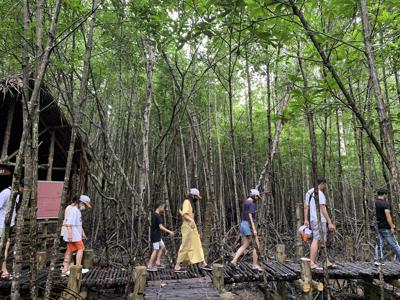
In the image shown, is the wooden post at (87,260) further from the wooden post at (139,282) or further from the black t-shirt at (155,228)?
the wooden post at (139,282)

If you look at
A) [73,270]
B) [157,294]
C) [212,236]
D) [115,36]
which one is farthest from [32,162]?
[212,236]

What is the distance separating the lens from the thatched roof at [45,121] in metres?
5.26

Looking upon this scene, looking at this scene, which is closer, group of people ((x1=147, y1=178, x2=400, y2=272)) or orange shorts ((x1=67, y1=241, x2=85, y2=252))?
group of people ((x1=147, y1=178, x2=400, y2=272))

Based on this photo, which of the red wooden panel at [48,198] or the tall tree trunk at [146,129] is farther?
the red wooden panel at [48,198]

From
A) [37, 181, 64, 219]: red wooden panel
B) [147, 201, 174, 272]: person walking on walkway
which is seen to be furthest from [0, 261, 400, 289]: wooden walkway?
[37, 181, 64, 219]: red wooden panel

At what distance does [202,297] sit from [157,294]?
529 mm

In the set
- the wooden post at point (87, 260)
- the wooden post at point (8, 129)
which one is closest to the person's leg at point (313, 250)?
the wooden post at point (87, 260)

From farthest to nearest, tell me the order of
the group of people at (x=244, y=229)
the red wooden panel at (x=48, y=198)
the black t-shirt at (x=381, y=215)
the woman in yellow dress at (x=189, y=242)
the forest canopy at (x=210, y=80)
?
1. the red wooden panel at (x=48, y=198)
2. the woman in yellow dress at (x=189, y=242)
3. the black t-shirt at (x=381, y=215)
4. the group of people at (x=244, y=229)
5. the forest canopy at (x=210, y=80)

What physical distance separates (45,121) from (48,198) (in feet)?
5.14

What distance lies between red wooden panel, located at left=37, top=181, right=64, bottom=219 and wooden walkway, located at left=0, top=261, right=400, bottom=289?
166cm

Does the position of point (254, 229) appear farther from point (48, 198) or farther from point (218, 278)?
point (48, 198)

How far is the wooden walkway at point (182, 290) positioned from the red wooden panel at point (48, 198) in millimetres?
3056

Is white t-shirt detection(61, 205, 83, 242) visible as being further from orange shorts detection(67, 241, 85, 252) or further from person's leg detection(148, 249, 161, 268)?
person's leg detection(148, 249, 161, 268)

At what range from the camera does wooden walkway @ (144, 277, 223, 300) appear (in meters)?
3.54
